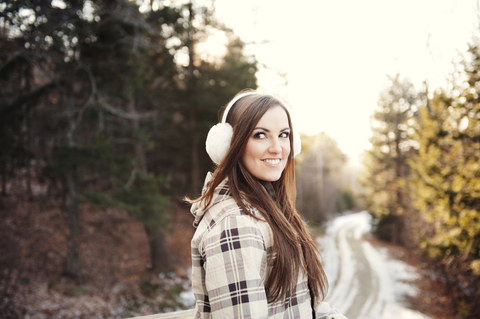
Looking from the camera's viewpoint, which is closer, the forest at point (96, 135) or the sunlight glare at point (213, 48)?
the forest at point (96, 135)

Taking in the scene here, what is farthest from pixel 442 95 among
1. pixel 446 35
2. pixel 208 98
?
pixel 208 98

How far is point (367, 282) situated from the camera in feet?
39.5

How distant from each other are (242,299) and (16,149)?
27.4 ft

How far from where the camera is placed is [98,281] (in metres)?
8.53

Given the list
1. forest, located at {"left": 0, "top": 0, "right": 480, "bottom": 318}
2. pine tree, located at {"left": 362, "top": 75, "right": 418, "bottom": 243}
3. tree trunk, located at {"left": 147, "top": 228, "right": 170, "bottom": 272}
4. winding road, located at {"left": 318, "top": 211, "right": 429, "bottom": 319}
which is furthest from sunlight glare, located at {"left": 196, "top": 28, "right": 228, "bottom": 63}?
pine tree, located at {"left": 362, "top": 75, "right": 418, "bottom": 243}

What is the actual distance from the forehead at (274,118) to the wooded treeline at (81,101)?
22.0 feet

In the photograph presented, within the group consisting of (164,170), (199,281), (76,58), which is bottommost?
(199,281)

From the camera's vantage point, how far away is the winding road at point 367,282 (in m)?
9.45

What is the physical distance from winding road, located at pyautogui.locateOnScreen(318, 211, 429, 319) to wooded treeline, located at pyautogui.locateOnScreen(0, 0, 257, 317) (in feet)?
21.8

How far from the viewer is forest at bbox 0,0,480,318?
6.70 meters

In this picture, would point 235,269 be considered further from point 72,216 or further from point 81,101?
point 81,101

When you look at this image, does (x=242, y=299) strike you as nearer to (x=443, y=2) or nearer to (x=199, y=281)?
(x=199, y=281)

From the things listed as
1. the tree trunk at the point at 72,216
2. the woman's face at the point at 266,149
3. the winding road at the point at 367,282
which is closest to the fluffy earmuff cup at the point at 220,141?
the woman's face at the point at 266,149

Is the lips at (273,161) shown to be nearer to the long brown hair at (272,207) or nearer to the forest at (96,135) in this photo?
the long brown hair at (272,207)
